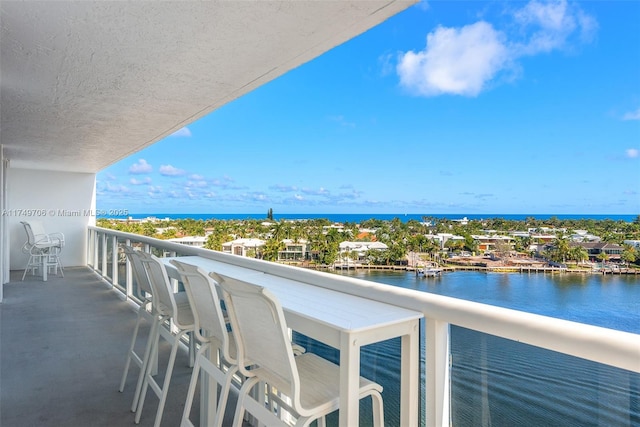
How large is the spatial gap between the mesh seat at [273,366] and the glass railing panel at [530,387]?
35 cm

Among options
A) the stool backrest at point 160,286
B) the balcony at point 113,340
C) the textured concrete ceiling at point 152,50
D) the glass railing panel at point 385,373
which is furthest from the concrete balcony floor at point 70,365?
the textured concrete ceiling at point 152,50

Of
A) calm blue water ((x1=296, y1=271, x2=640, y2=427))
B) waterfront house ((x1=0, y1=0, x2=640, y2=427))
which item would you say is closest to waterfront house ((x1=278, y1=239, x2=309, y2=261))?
waterfront house ((x1=0, y1=0, x2=640, y2=427))

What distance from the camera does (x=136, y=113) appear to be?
390cm

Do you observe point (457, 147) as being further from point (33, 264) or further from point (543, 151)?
point (33, 264)

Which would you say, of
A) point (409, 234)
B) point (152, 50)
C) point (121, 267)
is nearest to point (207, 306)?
point (152, 50)

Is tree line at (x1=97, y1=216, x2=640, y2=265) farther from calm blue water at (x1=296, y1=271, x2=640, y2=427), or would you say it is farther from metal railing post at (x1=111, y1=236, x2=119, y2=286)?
calm blue water at (x1=296, y1=271, x2=640, y2=427)

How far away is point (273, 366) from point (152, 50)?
81.2 inches

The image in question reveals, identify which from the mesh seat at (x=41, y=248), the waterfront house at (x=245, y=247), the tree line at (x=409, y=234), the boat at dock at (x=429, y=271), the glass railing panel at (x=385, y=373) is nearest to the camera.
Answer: the glass railing panel at (x=385, y=373)

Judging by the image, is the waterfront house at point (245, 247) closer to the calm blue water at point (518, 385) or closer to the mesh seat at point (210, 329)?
the mesh seat at point (210, 329)

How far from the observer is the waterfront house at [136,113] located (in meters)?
1.48

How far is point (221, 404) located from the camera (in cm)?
167

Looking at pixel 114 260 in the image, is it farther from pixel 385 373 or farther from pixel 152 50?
pixel 385 373

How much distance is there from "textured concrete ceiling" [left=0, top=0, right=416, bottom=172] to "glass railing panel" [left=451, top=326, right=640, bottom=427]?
1549 millimetres

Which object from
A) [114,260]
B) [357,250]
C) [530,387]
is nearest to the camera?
[530,387]
